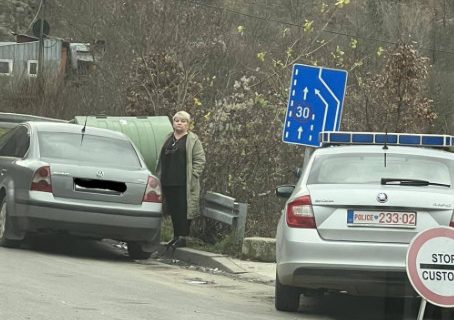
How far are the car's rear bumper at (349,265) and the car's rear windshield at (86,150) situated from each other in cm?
449

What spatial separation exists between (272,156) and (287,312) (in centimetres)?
607

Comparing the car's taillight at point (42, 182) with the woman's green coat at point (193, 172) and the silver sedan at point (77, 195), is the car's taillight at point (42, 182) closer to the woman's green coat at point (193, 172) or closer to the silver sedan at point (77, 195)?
the silver sedan at point (77, 195)

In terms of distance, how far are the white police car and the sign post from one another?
0.63 m

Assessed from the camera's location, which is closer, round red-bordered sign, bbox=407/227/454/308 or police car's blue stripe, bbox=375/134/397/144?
round red-bordered sign, bbox=407/227/454/308

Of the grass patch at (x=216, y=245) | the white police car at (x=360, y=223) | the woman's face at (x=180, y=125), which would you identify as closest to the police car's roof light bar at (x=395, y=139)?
the white police car at (x=360, y=223)

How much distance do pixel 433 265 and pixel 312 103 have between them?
15.9 feet

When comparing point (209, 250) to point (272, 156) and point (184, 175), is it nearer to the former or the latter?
point (184, 175)

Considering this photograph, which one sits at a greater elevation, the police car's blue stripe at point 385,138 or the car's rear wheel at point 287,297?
the police car's blue stripe at point 385,138

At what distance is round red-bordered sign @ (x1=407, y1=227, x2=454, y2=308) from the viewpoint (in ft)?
22.0

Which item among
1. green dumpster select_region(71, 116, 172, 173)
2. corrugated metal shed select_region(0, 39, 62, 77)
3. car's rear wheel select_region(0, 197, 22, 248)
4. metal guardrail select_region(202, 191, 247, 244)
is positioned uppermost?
corrugated metal shed select_region(0, 39, 62, 77)

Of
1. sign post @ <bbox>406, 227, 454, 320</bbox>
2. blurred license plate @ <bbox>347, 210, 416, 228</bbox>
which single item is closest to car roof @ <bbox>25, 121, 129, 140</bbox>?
blurred license plate @ <bbox>347, 210, 416, 228</bbox>

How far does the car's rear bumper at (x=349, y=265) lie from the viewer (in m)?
7.39

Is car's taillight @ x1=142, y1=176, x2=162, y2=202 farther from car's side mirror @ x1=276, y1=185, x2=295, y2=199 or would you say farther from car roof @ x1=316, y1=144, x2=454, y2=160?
car roof @ x1=316, y1=144, x2=454, y2=160

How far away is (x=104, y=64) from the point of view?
34750 millimetres
